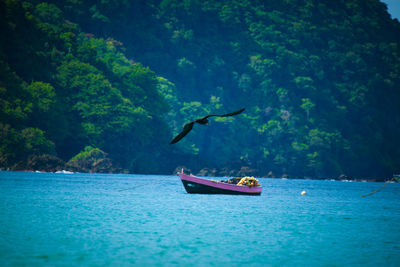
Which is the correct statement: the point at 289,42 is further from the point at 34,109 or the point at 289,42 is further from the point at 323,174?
the point at 34,109

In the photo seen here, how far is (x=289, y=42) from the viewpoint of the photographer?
160375 millimetres

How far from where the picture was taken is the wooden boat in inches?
2175

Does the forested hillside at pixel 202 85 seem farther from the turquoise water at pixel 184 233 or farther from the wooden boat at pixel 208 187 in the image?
the turquoise water at pixel 184 233

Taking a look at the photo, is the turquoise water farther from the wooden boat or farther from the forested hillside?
the forested hillside

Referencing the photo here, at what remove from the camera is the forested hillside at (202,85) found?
9875 centimetres

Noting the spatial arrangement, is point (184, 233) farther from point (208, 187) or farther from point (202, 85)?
point (202, 85)

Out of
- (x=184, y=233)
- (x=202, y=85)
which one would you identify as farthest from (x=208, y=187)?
(x=202, y=85)

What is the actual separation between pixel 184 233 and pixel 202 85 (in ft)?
392

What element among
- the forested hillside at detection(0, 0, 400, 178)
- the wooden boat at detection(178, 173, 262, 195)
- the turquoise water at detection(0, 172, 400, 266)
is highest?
the forested hillside at detection(0, 0, 400, 178)

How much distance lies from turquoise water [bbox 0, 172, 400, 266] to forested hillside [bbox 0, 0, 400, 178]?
48469 millimetres

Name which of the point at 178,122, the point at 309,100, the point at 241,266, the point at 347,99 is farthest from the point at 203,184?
the point at 347,99

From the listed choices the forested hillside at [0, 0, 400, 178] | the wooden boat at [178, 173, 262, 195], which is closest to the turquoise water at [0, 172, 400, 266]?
the wooden boat at [178, 173, 262, 195]

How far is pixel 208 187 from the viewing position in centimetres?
5547

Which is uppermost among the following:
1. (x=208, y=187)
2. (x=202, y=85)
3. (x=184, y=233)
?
(x=202, y=85)
